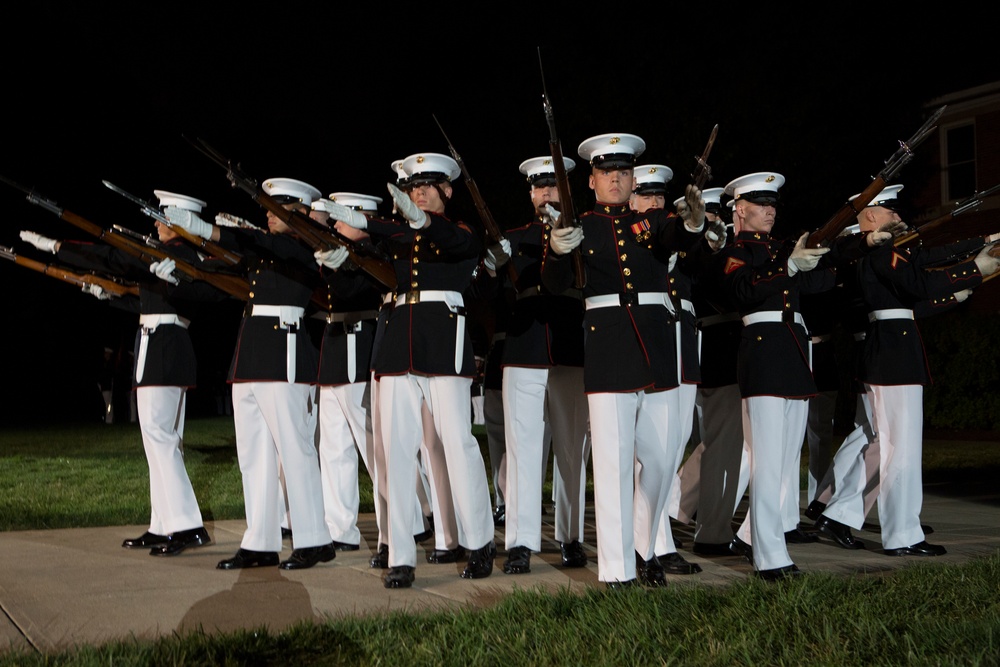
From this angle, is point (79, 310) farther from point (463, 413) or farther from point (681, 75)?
point (463, 413)

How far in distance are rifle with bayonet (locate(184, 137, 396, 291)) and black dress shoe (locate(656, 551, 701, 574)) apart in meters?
2.17

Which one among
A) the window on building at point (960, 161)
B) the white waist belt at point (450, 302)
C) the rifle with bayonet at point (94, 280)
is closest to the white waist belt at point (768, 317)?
the white waist belt at point (450, 302)

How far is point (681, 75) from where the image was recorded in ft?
62.6

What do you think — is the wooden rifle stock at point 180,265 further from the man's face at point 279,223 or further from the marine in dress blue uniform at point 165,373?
the man's face at point 279,223

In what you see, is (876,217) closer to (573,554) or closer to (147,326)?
(573,554)

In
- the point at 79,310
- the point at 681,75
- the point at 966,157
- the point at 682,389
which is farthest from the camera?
the point at 79,310

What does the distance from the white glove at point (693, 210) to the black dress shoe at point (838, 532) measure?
2857 mm

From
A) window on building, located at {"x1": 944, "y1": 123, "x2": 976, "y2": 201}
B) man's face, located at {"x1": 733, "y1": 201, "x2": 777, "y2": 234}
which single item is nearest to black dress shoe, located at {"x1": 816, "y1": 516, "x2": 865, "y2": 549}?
man's face, located at {"x1": 733, "y1": 201, "x2": 777, "y2": 234}

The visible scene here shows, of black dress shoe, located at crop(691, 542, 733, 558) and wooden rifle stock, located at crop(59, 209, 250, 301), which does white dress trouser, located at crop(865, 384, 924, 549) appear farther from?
wooden rifle stock, located at crop(59, 209, 250, 301)

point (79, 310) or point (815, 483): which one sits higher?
point (79, 310)

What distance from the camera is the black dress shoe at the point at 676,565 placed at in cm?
625

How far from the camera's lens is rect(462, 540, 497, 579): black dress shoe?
6.07 meters

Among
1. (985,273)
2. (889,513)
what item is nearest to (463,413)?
(889,513)

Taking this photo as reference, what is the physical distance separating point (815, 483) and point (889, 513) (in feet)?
6.51
